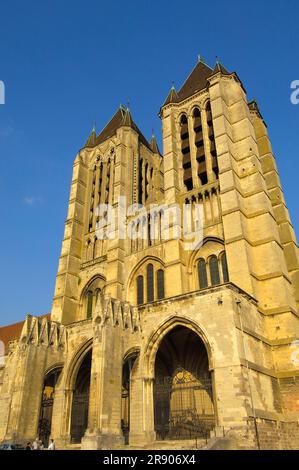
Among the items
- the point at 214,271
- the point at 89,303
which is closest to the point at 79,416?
the point at 89,303

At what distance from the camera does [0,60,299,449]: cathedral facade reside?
1580 centimetres

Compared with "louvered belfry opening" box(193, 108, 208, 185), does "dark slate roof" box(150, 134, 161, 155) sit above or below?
above

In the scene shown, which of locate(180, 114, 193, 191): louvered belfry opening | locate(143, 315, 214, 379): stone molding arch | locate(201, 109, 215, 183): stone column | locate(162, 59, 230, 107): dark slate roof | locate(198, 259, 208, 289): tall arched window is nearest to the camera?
locate(143, 315, 214, 379): stone molding arch

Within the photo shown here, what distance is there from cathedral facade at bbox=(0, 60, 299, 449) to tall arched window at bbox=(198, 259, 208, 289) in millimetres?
59

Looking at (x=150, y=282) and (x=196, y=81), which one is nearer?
(x=150, y=282)

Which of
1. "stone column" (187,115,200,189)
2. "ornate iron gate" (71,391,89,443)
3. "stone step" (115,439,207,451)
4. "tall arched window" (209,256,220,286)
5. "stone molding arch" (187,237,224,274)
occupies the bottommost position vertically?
"stone step" (115,439,207,451)

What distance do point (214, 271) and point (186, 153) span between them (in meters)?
9.90

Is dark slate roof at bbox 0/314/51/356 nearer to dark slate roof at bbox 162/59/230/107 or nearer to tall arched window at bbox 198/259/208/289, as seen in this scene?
tall arched window at bbox 198/259/208/289

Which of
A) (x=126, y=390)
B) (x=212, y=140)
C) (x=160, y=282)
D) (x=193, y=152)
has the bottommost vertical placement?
(x=126, y=390)

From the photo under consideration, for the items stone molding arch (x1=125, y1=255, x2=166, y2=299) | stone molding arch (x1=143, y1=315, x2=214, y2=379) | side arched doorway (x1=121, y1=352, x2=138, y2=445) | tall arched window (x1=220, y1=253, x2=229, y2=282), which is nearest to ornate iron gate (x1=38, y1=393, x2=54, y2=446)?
side arched doorway (x1=121, y1=352, x2=138, y2=445)

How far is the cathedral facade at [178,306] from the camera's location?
622 inches

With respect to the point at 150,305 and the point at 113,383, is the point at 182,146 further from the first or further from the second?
the point at 113,383

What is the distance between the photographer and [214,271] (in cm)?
2119

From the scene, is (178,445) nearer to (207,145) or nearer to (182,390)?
(182,390)
